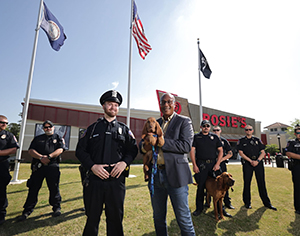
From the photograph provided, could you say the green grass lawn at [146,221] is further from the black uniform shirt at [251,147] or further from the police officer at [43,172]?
the black uniform shirt at [251,147]

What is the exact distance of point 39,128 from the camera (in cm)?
1820

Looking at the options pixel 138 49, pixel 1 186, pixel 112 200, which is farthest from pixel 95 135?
pixel 138 49

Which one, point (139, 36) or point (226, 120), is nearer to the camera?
point (139, 36)

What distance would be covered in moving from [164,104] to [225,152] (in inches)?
152

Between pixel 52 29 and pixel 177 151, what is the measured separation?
9696 mm

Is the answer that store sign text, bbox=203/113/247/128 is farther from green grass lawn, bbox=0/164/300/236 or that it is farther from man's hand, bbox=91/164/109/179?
man's hand, bbox=91/164/109/179

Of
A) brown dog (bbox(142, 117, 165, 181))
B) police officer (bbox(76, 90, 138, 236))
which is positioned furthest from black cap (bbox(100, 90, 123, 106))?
brown dog (bbox(142, 117, 165, 181))

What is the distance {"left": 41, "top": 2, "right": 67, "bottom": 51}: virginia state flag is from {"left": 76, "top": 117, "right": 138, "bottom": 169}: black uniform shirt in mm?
7950

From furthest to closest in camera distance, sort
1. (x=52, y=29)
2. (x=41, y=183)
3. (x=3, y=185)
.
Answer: (x=52, y=29)
(x=41, y=183)
(x=3, y=185)

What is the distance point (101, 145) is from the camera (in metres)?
2.46

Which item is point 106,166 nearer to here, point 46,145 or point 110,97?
point 110,97

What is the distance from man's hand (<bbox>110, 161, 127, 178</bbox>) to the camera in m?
2.29

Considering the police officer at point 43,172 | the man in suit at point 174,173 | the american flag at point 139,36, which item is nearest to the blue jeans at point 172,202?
the man in suit at point 174,173

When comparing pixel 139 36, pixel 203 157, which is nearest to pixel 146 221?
pixel 203 157
